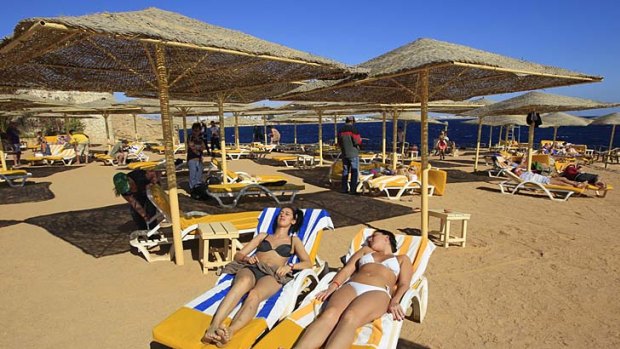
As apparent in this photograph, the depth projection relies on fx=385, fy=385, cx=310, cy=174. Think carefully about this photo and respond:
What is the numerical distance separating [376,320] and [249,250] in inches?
54.0

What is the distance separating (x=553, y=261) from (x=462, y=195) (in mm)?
3997

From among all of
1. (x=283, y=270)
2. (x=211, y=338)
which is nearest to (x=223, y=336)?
(x=211, y=338)

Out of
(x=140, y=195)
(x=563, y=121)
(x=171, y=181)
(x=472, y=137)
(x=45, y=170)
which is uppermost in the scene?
(x=563, y=121)

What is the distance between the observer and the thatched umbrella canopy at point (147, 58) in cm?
289

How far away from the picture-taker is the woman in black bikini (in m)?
2.41

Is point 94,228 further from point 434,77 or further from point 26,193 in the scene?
point 434,77

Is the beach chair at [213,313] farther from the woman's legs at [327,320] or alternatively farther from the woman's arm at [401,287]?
the woman's arm at [401,287]

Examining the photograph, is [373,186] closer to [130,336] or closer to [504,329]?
[504,329]

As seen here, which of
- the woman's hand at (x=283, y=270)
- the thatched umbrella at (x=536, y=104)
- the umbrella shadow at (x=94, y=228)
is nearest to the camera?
the woman's hand at (x=283, y=270)

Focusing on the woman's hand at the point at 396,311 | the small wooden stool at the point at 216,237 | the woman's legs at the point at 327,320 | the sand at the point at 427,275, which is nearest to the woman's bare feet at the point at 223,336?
the woman's legs at the point at 327,320

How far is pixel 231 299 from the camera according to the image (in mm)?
2590

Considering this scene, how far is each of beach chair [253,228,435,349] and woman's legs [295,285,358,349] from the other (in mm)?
126

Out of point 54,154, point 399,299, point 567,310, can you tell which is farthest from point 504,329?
point 54,154

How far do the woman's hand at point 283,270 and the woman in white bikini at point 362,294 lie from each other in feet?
1.38
